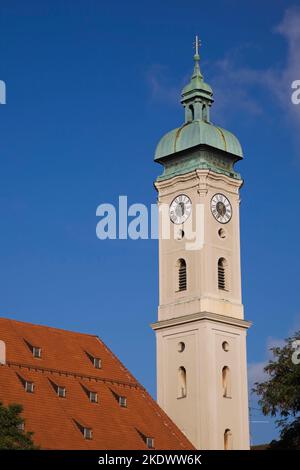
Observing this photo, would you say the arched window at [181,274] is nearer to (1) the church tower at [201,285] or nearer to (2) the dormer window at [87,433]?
(1) the church tower at [201,285]

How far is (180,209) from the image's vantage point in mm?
78562

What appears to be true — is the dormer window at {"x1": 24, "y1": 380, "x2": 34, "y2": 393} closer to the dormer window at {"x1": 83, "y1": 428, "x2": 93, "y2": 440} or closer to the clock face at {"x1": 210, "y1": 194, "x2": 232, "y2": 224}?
the dormer window at {"x1": 83, "y1": 428, "x2": 93, "y2": 440}

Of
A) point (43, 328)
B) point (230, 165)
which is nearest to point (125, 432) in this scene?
point (43, 328)

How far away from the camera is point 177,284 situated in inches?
3073

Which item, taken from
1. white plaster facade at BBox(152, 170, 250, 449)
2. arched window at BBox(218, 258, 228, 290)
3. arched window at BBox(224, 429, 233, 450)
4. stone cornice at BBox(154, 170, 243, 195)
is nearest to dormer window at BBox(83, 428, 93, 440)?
white plaster facade at BBox(152, 170, 250, 449)

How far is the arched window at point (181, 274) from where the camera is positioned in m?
77.8

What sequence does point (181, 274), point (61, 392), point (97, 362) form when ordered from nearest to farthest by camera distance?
point (61, 392)
point (97, 362)
point (181, 274)

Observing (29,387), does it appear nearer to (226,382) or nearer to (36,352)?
(36,352)

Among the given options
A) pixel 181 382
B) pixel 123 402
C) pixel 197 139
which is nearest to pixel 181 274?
pixel 181 382

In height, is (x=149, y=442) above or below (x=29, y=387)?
below

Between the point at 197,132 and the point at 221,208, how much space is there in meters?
5.05
